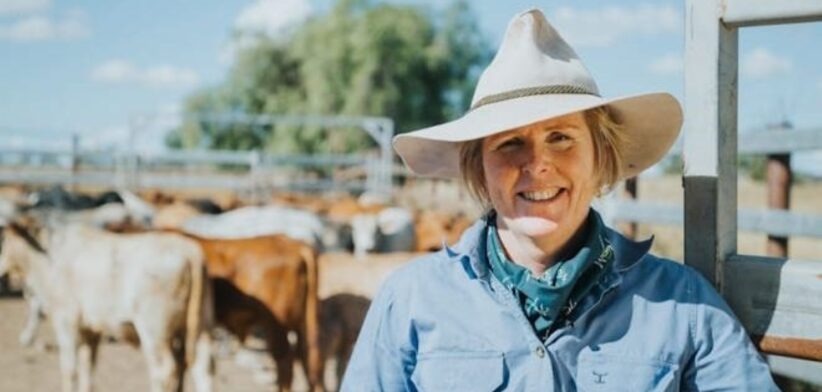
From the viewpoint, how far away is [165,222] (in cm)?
1138

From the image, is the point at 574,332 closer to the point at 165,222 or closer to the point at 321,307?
the point at 321,307

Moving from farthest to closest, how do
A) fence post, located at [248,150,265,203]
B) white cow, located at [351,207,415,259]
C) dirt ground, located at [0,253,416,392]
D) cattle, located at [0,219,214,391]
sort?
fence post, located at [248,150,265,203], white cow, located at [351,207,415,259], dirt ground, located at [0,253,416,392], cattle, located at [0,219,214,391]

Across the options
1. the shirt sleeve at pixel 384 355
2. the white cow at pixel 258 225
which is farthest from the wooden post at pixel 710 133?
the white cow at pixel 258 225

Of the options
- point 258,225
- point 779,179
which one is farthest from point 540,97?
point 258,225

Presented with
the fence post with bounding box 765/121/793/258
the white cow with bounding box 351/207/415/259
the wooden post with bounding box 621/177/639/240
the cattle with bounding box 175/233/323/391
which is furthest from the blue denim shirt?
the white cow with bounding box 351/207/415/259

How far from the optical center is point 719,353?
156 centimetres

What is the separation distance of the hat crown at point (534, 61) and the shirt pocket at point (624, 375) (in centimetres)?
59

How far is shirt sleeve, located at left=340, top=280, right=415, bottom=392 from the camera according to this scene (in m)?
1.80

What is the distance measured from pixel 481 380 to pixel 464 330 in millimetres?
115

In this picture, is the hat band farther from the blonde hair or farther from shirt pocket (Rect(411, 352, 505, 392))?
shirt pocket (Rect(411, 352, 505, 392))

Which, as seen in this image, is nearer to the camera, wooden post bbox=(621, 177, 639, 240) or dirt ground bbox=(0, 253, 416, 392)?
wooden post bbox=(621, 177, 639, 240)

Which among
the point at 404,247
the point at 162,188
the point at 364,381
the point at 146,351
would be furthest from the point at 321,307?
the point at 162,188

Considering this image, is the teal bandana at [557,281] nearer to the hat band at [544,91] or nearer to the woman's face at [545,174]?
the woman's face at [545,174]

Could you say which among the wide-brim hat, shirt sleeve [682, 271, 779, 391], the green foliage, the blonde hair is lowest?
shirt sleeve [682, 271, 779, 391]
